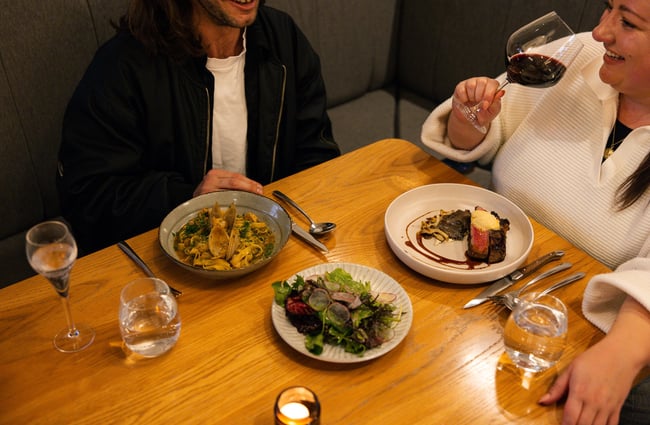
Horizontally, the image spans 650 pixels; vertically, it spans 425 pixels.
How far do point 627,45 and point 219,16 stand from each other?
1.01 m

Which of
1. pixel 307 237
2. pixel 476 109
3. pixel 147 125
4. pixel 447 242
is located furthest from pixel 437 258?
pixel 147 125

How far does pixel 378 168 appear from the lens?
164 cm

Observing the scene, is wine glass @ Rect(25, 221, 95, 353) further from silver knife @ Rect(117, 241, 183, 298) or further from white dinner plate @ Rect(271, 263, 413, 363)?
white dinner plate @ Rect(271, 263, 413, 363)

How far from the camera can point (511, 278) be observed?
129 centimetres

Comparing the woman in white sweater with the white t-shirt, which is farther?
the white t-shirt

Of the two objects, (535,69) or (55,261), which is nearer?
(55,261)

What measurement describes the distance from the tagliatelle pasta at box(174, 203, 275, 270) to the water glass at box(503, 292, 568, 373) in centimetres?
Result: 53

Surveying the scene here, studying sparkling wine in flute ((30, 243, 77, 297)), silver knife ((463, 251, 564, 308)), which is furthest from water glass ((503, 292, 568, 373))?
sparkling wine in flute ((30, 243, 77, 297))

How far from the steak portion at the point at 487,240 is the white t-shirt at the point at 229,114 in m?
0.85

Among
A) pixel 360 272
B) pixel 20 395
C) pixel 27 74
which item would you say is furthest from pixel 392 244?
pixel 27 74

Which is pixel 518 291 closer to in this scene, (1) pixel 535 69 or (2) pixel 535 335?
(2) pixel 535 335

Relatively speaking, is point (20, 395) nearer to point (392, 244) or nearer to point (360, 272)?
point (360, 272)

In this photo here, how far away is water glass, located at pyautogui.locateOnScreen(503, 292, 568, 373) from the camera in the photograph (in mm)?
1073

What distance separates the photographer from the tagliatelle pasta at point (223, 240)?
128 centimetres
